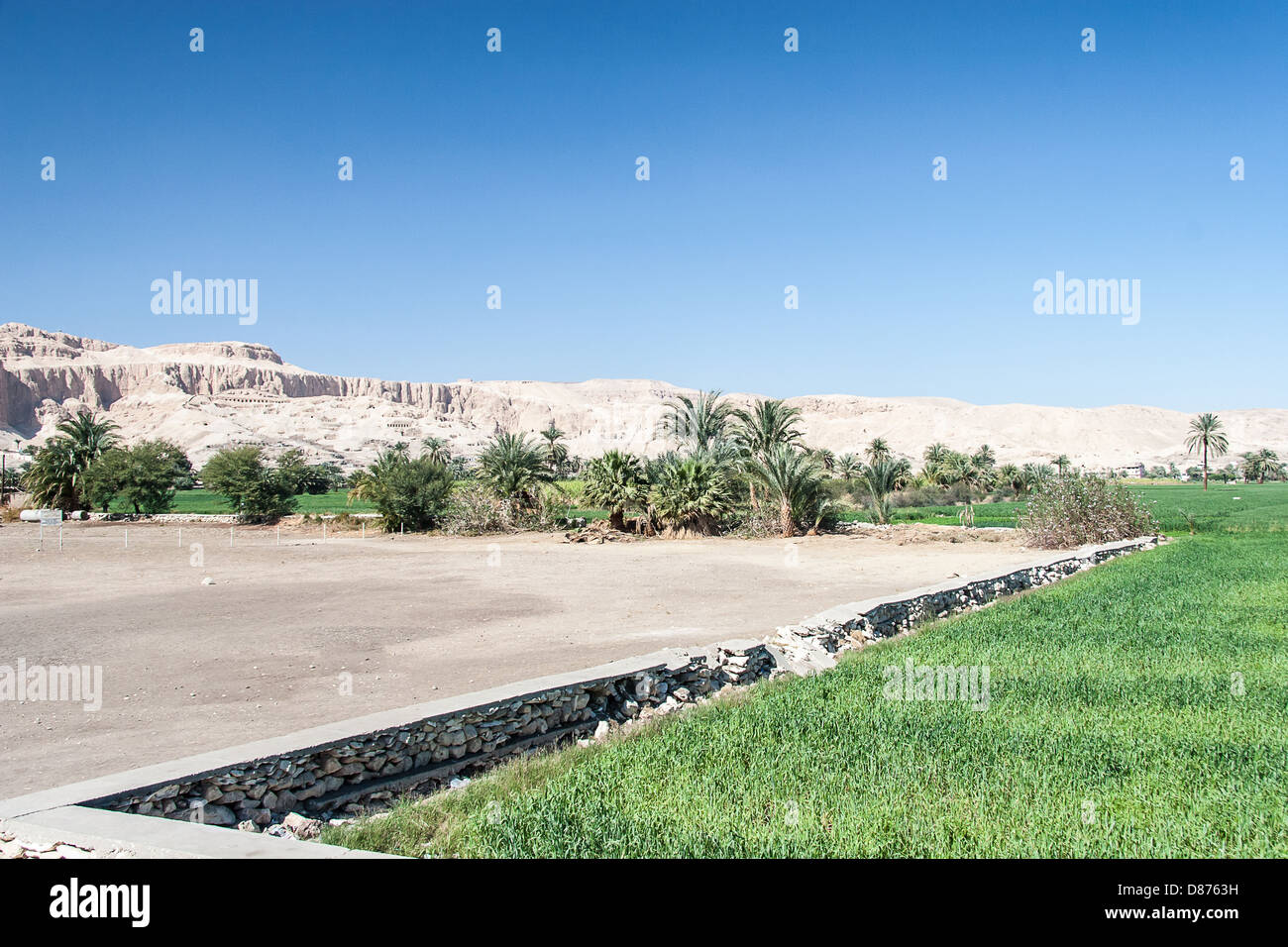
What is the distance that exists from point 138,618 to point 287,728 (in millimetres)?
8282

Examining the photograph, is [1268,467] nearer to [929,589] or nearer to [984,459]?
[984,459]

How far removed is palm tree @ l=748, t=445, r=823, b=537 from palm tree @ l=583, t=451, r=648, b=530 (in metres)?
5.12

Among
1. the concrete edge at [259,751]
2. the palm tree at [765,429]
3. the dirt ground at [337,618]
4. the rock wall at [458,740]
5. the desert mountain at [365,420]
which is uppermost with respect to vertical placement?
the desert mountain at [365,420]

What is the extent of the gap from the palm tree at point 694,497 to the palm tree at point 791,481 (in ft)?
5.98

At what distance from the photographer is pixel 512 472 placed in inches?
1391

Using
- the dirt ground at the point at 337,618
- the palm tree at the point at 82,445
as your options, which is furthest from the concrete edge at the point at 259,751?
the palm tree at the point at 82,445

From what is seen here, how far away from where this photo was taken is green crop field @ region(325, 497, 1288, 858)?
422cm

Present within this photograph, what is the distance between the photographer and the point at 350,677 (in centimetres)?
907

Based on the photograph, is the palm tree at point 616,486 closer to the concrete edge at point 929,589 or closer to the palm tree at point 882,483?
the palm tree at point 882,483

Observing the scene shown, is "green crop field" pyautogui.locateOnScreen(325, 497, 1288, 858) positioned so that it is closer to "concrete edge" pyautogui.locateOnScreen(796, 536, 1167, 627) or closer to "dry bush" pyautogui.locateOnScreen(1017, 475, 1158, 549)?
"concrete edge" pyautogui.locateOnScreen(796, 536, 1167, 627)

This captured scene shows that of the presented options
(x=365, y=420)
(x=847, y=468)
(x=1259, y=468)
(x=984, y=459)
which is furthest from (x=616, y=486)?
(x=365, y=420)

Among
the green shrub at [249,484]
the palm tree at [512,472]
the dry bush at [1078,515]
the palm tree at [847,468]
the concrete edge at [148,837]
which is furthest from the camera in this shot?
the palm tree at [847,468]

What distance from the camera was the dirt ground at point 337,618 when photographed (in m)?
7.44

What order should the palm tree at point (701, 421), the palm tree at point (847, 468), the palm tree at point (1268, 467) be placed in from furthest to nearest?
1. the palm tree at point (1268, 467)
2. the palm tree at point (847, 468)
3. the palm tree at point (701, 421)
